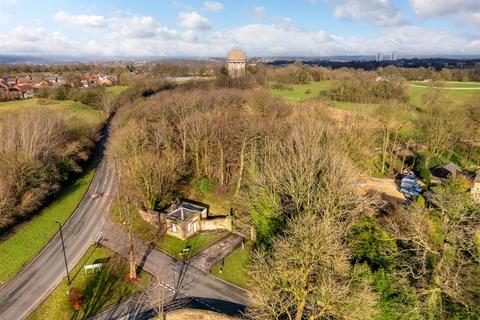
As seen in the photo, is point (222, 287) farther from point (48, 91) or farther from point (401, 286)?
point (48, 91)

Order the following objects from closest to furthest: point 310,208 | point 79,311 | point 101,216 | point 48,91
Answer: point 79,311
point 310,208
point 101,216
point 48,91

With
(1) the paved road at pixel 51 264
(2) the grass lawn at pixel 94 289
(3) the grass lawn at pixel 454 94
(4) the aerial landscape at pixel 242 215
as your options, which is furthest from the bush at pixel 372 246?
(3) the grass lawn at pixel 454 94

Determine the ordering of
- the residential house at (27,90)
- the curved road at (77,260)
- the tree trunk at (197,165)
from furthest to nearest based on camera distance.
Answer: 1. the residential house at (27,90)
2. the tree trunk at (197,165)
3. the curved road at (77,260)

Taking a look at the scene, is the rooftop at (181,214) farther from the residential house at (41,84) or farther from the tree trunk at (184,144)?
the residential house at (41,84)

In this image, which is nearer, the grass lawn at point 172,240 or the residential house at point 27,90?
the grass lawn at point 172,240

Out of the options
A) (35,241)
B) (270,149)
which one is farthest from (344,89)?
(35,241)

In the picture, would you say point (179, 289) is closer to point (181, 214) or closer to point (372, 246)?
point (181, 214)

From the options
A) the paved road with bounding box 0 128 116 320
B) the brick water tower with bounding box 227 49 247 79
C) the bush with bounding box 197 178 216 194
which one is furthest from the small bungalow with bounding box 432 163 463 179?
the brick water tower with bounding box 227 49 247 79
